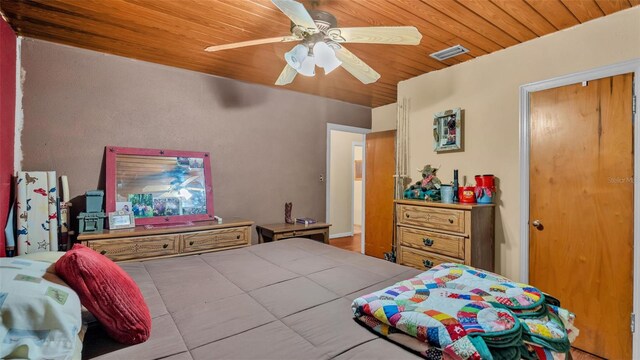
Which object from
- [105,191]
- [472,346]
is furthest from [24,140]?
[472,346]

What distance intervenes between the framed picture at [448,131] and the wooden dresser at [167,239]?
2.21m

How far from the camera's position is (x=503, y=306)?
110 cm

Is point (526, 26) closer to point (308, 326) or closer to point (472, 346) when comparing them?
point (472, 346)

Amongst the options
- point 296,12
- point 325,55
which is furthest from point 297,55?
point 296,12

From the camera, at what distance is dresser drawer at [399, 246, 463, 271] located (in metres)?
2.70

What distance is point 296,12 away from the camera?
152 cm

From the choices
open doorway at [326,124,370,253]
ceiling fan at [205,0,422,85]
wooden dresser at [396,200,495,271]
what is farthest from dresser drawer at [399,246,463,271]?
open doorway at [326,124,370,253]

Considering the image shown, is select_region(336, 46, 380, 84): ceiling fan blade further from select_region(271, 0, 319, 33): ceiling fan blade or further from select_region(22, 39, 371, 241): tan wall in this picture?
select_region(22, 39, 371, 241): tan wall

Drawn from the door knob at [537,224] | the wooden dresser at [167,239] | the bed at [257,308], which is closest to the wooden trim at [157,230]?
the wooden dresser at [167,239]

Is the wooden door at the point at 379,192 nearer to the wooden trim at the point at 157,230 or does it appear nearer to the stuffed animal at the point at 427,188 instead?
the stuffed animal at the point at 427,188

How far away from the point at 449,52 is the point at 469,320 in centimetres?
252

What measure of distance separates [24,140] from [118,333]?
8.36 ft

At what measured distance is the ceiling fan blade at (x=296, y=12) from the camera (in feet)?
4.77

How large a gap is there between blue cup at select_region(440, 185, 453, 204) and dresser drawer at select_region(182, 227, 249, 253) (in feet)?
6.58
